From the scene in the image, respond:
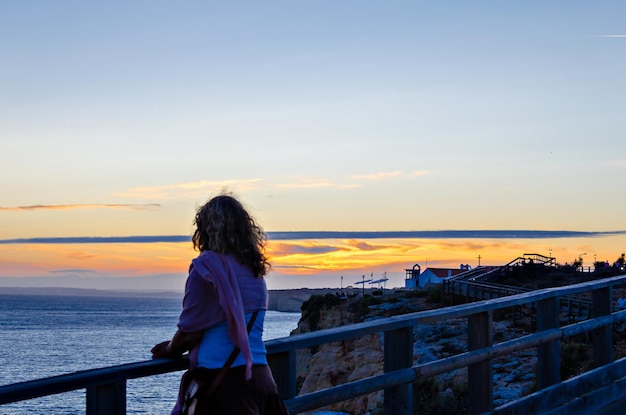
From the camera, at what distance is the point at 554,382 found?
22.1 ft

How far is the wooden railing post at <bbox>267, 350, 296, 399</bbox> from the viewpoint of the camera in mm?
4293

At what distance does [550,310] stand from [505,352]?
34.4 inches

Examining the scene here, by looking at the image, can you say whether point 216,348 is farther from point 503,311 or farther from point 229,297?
point 503,311

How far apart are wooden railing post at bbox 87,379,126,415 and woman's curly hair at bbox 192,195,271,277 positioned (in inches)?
29.1

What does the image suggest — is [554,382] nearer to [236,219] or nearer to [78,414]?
[236,219]

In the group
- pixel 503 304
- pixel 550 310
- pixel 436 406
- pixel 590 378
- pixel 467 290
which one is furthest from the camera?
pixel 467 290

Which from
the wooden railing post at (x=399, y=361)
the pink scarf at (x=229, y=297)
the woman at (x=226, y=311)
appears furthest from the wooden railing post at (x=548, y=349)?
the pink scarf at (x=229, y=297)

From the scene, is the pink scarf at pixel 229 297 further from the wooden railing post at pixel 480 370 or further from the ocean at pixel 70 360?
the ocean at pixel 70 360

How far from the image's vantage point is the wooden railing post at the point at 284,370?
14.1ft

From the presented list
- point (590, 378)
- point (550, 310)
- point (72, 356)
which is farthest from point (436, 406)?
point (72, 356)

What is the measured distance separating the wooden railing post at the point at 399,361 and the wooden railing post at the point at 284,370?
87 centimetres

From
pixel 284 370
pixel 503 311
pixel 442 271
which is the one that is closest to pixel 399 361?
pixel 284 370

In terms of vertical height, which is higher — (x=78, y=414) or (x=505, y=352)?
(x=505, y=352)

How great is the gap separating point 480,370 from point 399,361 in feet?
3.30
